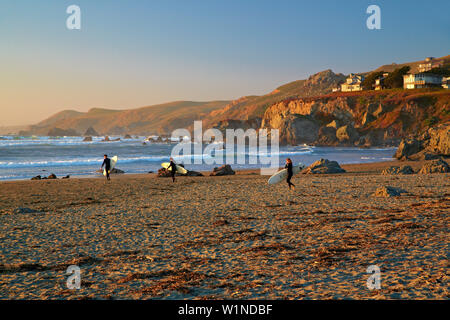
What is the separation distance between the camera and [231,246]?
930 centimetres

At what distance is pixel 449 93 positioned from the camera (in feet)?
306

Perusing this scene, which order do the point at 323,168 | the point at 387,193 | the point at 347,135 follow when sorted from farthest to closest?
the point at 347,135
the point at 323,168
the point at 387,193

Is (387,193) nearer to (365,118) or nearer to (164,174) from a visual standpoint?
(164,174)

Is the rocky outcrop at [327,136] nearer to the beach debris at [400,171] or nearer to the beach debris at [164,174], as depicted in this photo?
the beach debris at [400,171]

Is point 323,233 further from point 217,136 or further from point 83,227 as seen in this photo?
point 217,136

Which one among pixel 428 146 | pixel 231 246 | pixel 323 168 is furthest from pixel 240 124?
pixel 231 246

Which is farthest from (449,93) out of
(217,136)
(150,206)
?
(150,206)

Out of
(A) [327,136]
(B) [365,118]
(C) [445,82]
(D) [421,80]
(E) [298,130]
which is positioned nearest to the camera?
(A) [327,136]

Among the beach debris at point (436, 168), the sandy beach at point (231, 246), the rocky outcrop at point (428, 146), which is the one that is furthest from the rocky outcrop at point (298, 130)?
the sandy beach at point (231, 246)

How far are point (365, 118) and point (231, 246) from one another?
314ft

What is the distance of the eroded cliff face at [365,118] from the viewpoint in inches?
3435

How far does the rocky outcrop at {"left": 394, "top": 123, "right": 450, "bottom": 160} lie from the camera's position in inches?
1631

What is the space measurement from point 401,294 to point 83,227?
9.70 m

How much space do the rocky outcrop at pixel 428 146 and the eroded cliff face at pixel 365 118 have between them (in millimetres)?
39584
